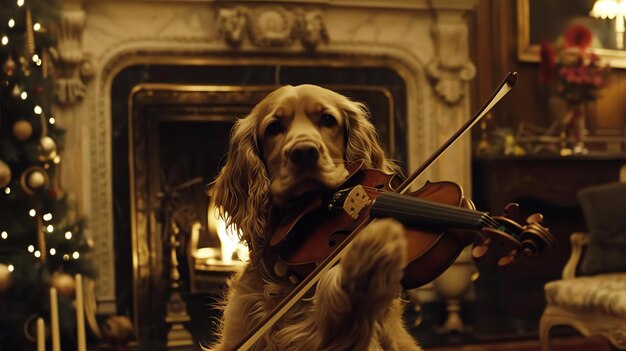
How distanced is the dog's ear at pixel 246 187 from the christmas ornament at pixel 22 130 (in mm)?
2173

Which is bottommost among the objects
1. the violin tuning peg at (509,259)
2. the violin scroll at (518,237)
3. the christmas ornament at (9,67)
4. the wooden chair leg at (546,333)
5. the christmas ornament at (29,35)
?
the wooden chair leg at (546,333)

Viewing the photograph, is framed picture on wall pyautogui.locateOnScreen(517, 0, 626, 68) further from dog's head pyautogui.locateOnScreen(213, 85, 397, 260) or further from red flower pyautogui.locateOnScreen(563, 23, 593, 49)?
dog's head pyautogui.locateOnScreen(213, 85, 397, 260)

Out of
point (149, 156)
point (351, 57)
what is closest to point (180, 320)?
point (149, 156)

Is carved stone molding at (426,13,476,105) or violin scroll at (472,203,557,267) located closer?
violin scroll at (472,203,557,267)

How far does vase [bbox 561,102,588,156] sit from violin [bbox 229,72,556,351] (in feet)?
11.3

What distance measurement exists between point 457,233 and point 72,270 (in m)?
2.63

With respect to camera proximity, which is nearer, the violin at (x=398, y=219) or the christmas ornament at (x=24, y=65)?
the violin at (x=398, y=219)

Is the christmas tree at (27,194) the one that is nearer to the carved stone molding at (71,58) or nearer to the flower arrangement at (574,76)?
the carved stone molding at (71,58)

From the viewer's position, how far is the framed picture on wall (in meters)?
4.39

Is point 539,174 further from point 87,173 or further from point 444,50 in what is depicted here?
point 87,173

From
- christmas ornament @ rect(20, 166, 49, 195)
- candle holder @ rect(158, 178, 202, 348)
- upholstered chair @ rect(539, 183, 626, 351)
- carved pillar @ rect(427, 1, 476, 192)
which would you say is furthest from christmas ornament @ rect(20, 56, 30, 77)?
upholstered chair @ rect(539, 183, 626, 351)

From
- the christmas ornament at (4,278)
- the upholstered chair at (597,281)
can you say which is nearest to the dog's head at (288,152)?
the upholstered chair at (597,281)

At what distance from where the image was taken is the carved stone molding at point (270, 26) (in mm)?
3666

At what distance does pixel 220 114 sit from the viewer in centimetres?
376
